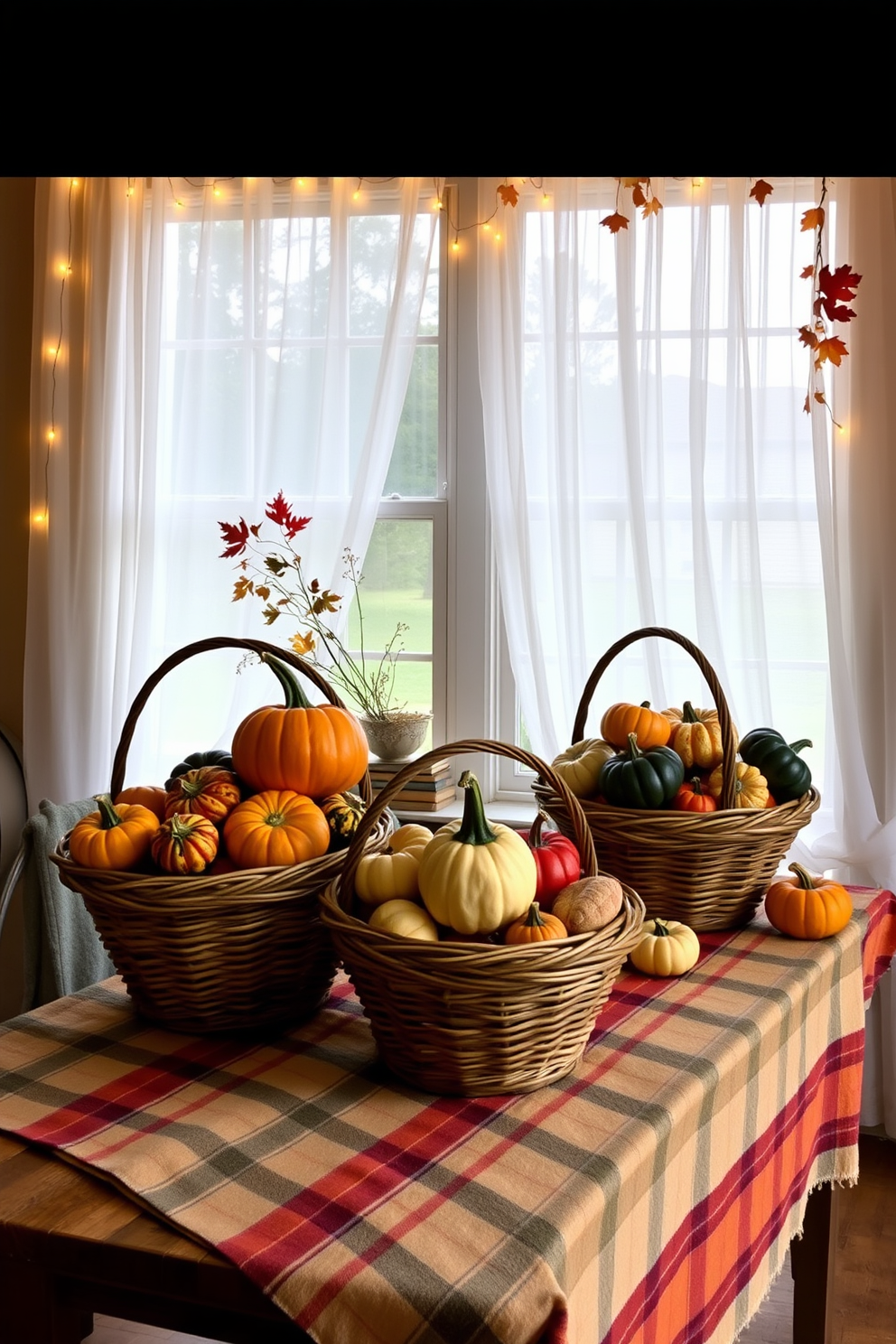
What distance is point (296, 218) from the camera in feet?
10.3

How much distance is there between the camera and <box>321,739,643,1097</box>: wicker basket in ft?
3.41

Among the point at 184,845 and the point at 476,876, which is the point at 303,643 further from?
the point at 476,876

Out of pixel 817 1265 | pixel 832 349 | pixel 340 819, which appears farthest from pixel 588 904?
pixel 832 349

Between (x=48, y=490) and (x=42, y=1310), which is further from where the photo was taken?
(x=48, y=490)

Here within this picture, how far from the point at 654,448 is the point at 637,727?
57.4 inches

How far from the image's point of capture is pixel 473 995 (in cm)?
104

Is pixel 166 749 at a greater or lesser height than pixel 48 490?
lesser

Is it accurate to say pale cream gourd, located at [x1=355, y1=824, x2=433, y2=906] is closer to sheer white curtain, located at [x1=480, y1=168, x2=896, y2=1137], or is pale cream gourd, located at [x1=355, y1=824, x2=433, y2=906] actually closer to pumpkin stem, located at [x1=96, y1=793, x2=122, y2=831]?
pumpkin stem, located at [x1=96, y1=793, x2=122, y2=831]

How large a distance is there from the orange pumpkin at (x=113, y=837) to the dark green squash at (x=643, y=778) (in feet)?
1.87

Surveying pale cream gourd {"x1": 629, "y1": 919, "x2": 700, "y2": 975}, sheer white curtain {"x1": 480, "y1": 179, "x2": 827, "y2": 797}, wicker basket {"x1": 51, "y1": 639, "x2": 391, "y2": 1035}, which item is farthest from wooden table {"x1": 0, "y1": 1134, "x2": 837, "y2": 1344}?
sheer white curtain {"x1": 480, "y1": 179, "x2": 827, "y2": 797}

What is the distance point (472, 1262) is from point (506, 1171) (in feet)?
0.39

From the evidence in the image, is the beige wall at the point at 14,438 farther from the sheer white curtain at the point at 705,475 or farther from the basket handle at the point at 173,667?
the basket handle at the point at 173,667

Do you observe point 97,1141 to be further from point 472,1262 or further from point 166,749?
point 166,749

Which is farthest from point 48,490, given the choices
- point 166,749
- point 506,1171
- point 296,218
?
point 506,1171
